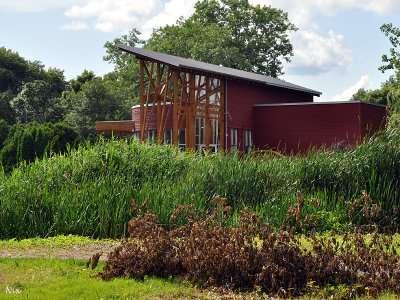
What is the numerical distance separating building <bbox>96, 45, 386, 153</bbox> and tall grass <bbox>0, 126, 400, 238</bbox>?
1326 centimetres

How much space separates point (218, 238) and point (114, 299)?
1.74m

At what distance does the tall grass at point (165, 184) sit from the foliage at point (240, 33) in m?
34.8

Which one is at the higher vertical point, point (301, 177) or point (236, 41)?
point (236, 41)

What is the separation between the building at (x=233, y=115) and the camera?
90.7 ft

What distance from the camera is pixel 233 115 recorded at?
30.7 metres

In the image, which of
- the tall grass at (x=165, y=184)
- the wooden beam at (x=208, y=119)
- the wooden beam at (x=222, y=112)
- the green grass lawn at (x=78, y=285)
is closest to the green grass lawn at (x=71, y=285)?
the green grass lawn at (x=78, y=285)

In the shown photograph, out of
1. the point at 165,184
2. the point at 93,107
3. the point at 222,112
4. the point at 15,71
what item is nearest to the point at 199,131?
the point at 222,112

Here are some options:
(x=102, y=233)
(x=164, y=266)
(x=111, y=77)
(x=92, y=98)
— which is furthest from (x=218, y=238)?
(x=111, y=77)

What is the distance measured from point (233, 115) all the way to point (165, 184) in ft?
62.5

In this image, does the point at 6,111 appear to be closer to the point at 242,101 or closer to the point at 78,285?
the point at 242,101

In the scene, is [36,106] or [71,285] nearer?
[71,285]

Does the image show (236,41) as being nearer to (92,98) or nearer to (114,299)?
(92,98)

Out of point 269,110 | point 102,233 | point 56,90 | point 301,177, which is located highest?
point 56,90

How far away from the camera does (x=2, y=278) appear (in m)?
6.96
